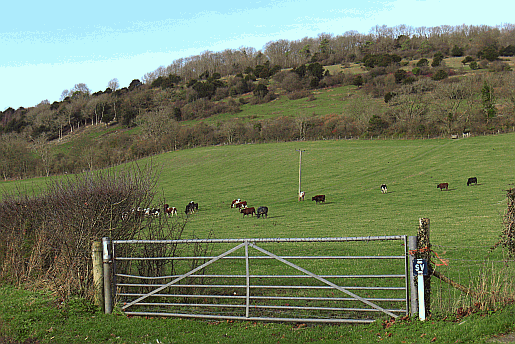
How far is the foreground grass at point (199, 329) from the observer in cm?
588

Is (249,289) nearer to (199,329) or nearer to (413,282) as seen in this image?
(199,329)

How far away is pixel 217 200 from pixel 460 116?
48634 millimetres

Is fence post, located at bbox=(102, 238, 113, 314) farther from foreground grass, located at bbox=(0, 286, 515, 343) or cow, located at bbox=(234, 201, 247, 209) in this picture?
cow, located at bbox=(234, 201, 247, 209)

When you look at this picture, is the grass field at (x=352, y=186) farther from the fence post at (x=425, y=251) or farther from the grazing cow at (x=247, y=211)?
the fence post at (x=425, y=251)

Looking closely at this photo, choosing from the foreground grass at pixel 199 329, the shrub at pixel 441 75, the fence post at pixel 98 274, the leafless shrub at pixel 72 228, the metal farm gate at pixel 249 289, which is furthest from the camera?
the shrub at pixel 441 75

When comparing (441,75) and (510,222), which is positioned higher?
(441,75)

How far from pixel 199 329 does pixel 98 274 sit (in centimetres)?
250

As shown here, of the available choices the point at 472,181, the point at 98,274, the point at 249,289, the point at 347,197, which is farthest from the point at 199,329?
the point at 472,181

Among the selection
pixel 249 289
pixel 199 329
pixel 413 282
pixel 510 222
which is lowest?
pixel 249 289

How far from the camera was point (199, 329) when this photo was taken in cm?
710

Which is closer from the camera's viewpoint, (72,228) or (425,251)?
(425,251)

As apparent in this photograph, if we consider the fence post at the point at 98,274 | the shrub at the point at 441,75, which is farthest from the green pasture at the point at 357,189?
the shrub at the point at 441,75

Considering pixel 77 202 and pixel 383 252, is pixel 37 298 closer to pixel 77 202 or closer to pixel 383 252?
pixel 77 202

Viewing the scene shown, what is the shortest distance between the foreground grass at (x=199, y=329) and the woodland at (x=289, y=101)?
3148 centimetres
